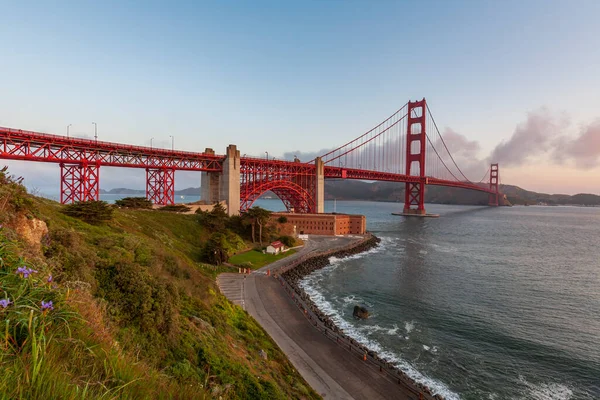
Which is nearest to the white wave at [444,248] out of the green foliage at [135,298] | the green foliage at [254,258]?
the green foliage at [254,258]

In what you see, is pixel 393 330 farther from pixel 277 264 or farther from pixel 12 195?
pixel 12 195

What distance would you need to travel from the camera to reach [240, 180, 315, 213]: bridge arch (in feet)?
208

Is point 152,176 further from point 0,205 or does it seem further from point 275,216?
point 0,205

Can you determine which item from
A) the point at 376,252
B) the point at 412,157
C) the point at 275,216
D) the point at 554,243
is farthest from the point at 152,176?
the point at 412,157

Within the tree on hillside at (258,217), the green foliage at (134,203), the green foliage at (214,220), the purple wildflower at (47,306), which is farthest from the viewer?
the tree on hillside at (258,217)

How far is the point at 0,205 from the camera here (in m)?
9.62

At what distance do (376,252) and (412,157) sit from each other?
87.5 meters

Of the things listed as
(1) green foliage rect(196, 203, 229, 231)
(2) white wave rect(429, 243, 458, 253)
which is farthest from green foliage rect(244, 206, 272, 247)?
(2) white wave rect(429, 243, 458, 253)

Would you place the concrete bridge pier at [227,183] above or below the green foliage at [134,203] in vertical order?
above

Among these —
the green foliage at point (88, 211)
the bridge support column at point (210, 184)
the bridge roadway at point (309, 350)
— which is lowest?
the bridge roadway at point (309, 350)

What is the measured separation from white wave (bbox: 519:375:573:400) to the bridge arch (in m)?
49.8

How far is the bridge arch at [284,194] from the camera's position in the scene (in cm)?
6341

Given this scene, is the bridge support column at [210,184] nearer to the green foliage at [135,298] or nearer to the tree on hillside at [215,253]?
the tree on hillside at [215,253]

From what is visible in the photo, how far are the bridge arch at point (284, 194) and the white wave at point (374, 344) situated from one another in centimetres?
3223
